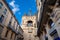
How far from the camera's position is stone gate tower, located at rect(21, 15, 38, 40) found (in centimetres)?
3123

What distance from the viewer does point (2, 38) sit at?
16.0 meters

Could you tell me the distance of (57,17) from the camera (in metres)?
6.41

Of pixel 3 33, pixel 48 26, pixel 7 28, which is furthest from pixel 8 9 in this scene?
pixel 48 26

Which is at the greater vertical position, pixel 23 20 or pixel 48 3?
pixel 23 20

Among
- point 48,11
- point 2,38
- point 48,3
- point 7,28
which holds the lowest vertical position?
point 2,38

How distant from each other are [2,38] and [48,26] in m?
10.7

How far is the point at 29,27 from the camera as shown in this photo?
1350 inches

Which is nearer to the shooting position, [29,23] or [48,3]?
[48,3]

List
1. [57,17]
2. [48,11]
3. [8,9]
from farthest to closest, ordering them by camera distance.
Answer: [8,9]
[48,11]
[57,17]

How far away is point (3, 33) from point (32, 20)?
21857 mm

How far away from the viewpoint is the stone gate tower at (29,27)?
31234mm

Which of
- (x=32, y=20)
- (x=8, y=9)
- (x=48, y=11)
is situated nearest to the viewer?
(x=48, y=11)

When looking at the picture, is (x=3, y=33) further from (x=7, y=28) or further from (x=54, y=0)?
(x=54, y=0)

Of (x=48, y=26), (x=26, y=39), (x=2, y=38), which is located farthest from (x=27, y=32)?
(x=48, y=26)
